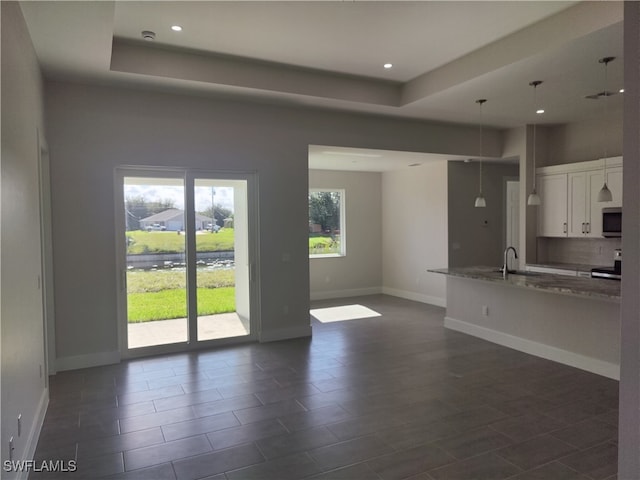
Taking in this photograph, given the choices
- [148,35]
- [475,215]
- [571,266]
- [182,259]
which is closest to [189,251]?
[182,259]

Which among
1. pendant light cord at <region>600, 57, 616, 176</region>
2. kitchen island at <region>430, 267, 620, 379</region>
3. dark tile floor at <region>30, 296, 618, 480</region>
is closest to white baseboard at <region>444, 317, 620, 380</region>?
kitchen island at <region>430, 267, 620, 379</region>

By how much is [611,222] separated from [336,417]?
16.2 feet

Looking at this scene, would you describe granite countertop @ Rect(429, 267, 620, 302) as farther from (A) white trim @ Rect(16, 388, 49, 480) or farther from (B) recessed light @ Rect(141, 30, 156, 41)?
(A) white trim @ Rect(16, 388, 49, 480)

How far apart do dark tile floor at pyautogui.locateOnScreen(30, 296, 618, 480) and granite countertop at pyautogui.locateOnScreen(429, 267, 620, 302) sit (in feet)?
2.80

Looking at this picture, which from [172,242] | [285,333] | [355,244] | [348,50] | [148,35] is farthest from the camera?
[355,244]

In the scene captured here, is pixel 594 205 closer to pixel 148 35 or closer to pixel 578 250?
pixel 578 250

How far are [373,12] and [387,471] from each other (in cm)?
355

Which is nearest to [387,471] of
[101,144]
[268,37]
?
[268,37]

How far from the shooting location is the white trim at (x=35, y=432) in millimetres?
2615

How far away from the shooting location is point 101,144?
477 centimetres

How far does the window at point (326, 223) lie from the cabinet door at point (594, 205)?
14.6ft

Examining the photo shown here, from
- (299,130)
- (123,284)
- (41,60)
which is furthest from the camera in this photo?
(299,130)

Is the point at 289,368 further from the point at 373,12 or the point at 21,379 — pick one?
the point at 373,12

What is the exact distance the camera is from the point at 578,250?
688 cm
